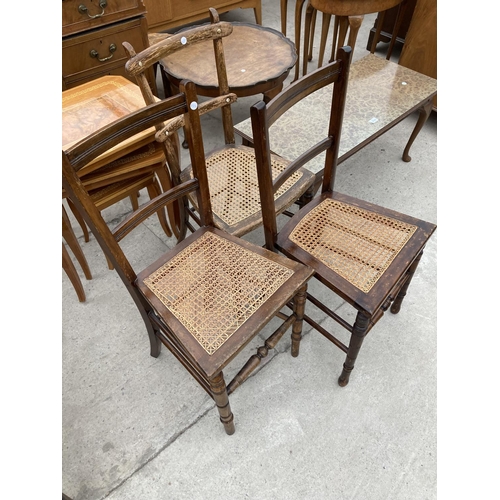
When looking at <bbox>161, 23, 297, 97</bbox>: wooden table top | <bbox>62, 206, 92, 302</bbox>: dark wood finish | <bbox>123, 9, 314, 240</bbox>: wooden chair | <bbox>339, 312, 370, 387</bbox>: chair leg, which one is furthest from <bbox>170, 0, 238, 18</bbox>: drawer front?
<bbox>339, 312, 370, 387</bbox>: chair leg

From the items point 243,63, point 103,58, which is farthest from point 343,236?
point 103,58

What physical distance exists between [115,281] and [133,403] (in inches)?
27.3

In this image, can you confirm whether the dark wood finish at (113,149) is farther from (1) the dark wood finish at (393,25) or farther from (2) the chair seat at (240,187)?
(1) the dark wood finish at (393,25)

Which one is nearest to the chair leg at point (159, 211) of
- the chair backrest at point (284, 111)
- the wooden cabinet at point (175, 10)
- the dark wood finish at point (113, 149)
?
the dark wood finish at point (113, 149)

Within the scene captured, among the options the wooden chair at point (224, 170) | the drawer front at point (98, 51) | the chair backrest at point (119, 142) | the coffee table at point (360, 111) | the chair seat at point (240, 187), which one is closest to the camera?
the chair backrest at point (119, 142)

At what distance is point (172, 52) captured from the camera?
146 cm

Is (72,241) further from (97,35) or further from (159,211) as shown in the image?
(97,35)

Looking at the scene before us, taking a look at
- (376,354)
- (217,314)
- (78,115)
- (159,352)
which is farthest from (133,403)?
(78,115)

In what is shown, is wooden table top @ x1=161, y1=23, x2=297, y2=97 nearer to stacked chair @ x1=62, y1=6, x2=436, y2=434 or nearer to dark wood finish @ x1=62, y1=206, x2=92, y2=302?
stacked chair @ x1=62, y1=6, x2=436, y2=434

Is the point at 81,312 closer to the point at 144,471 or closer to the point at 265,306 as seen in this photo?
the point at 144,471

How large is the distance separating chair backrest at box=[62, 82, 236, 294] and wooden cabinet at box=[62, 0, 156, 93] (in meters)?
1.35

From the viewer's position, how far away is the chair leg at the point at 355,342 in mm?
1234

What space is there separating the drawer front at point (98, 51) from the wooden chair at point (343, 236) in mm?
1519

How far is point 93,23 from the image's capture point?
1.98m
